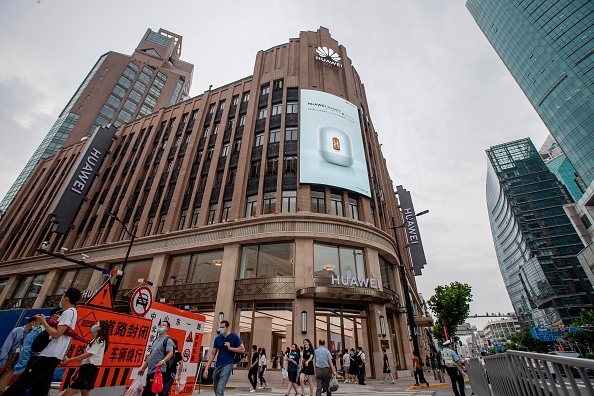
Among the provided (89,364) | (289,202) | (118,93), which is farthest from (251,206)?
(118,93)

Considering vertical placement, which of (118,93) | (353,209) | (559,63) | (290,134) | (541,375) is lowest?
(541,375)

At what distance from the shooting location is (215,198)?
924 inches

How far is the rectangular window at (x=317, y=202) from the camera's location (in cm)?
2055

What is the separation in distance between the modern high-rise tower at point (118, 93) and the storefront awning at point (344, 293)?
64050mm

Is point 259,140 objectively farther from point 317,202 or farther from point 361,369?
point 361,369

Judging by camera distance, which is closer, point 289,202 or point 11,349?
point 11,349

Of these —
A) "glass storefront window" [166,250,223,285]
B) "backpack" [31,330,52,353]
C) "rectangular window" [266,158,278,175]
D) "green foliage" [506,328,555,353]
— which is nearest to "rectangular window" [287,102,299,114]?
"rectangular window" [266,158,278,175]

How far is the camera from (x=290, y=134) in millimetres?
24062

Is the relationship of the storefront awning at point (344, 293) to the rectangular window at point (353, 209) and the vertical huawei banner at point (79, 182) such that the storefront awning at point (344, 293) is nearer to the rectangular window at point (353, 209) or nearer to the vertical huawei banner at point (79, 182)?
the rectangular window at point (353, 209)

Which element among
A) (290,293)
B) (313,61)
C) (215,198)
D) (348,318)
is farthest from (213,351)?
(313,61)

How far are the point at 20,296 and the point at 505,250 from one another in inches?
6791

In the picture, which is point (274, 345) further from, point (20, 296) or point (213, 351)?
point (20, 296)

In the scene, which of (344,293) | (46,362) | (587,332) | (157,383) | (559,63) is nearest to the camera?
(46,362)

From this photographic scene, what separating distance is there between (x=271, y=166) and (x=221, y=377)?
59.8 ft
